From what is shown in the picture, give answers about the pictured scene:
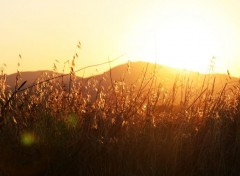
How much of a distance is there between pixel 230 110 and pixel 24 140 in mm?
2428

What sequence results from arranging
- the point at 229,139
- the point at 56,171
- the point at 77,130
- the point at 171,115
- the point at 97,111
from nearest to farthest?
the point at 56,171, the point at 77,130, the point at 97,111, the point at 229,139, the point at 171,115

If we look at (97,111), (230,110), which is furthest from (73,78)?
(230,110)

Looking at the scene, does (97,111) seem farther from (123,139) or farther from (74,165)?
(74,165)

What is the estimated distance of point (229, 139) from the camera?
4.60m

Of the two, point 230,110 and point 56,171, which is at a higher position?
point 230,110

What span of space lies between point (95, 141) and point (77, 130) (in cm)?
22

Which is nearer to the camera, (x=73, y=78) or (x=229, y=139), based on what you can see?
(x=73, y=78)

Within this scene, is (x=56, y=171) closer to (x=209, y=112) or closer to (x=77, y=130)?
(x=77, y=130)

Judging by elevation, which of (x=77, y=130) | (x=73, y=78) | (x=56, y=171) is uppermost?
(x=73, y=78)

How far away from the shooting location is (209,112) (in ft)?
15.5

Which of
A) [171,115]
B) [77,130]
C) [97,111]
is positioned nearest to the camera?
[77,130]

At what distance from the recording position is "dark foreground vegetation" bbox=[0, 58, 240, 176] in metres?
3.66

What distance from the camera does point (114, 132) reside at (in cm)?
405

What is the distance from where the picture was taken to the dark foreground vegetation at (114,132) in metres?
3.66
